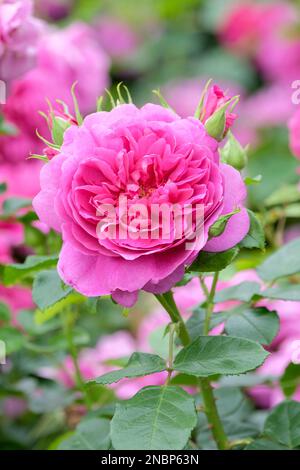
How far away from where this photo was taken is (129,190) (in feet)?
2.31

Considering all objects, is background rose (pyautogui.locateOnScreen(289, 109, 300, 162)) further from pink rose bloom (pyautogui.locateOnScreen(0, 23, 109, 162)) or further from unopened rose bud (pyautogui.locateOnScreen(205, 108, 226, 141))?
pink rose bloom (pyautogui.locateOnScreen(0, 23, 109, 162))

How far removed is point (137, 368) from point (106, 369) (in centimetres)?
67

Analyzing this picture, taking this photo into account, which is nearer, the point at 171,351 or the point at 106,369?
the point at 171,351

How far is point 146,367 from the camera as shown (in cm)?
74

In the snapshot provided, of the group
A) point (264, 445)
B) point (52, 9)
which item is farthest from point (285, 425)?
point (52, 9)

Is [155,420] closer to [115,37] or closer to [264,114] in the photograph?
[264,114]

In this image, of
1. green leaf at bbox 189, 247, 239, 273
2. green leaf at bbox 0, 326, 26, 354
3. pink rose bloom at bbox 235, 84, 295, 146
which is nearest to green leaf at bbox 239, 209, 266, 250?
green leaf at bbox 189, 247, 239, 273

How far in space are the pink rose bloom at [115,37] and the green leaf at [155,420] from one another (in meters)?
2.07

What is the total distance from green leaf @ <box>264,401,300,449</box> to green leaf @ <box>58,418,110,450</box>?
0.17 meters

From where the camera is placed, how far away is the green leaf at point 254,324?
828 millimetres

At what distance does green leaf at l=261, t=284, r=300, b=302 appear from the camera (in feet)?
2.79

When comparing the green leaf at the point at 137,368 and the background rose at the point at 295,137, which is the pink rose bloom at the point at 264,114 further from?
the green leaf at the point at 137,368

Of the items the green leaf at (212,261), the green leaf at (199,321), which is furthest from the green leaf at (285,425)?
the green leaf at (212,261)
